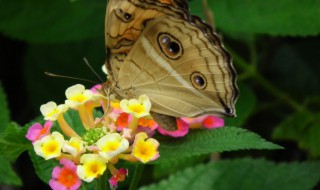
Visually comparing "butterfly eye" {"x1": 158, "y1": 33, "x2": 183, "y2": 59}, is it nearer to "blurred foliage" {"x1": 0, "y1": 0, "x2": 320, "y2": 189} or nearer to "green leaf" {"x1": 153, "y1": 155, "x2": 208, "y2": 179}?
"blurred foliage" {"x1": 0, "y1": 0, "x2": 320, "y2": 189}

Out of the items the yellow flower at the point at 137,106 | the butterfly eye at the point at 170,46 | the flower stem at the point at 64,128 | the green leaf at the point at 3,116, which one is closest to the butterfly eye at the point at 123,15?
the butterfly eye at the point at 170,46

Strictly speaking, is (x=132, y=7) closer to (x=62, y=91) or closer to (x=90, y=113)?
(x=90, y=113)

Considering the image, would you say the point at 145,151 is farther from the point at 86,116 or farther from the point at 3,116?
the point at 3,116

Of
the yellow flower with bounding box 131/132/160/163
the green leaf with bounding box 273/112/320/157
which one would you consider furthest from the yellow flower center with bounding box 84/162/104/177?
the green leaf with bounding box 273/112/320/157

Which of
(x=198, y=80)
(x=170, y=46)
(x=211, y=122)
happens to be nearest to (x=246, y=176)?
(x=211, y=122)

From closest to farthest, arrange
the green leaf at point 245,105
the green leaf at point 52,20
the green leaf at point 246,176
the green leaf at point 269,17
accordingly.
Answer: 1. the green leaf at point 246,176
2. the green leaf at point 269,17
3. the green leaf at point 245,105
4. the green leaf at point 52,20

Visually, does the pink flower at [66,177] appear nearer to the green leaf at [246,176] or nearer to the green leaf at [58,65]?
the green leaf at [246,176]

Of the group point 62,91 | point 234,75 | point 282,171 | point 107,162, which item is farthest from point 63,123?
point 62,91
